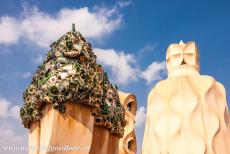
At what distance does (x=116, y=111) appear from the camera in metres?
4.57

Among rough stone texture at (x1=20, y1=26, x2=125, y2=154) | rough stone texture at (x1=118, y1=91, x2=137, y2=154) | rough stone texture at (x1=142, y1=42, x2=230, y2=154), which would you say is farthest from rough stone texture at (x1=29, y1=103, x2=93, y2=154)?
rough stone texture at (x1=142, y1=42, x2=230, y2=154)

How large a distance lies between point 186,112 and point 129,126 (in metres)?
2.14

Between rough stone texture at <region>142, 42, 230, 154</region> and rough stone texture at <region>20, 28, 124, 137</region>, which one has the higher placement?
rough stone texture at <region>142, 42, 230, 154</region>

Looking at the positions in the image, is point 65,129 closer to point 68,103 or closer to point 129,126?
point 68,103

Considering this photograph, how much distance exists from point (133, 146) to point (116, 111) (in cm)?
860

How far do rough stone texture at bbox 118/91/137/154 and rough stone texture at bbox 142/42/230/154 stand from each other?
449mm

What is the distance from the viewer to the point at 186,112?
11.9 meters

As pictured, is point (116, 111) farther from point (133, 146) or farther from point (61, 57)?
point (133, 146)

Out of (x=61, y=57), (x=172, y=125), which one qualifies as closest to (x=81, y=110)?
(x=61, y=57)

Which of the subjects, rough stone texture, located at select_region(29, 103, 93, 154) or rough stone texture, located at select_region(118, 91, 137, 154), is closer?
rough stone texture, located at select_region(29, 103, 93, 154)

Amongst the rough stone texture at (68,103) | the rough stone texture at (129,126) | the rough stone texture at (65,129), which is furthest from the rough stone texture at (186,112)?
the rough stone texture at (65,129)

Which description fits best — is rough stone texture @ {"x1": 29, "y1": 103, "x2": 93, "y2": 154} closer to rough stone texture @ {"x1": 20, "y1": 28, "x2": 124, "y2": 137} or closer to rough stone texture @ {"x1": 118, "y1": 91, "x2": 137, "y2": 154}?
rough stone texture @ {"x1": 20, "y1": 28, "x2": 124, "y2": 137}

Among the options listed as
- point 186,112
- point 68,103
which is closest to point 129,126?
point 186,112

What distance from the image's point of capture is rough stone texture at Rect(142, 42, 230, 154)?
37.6ft
